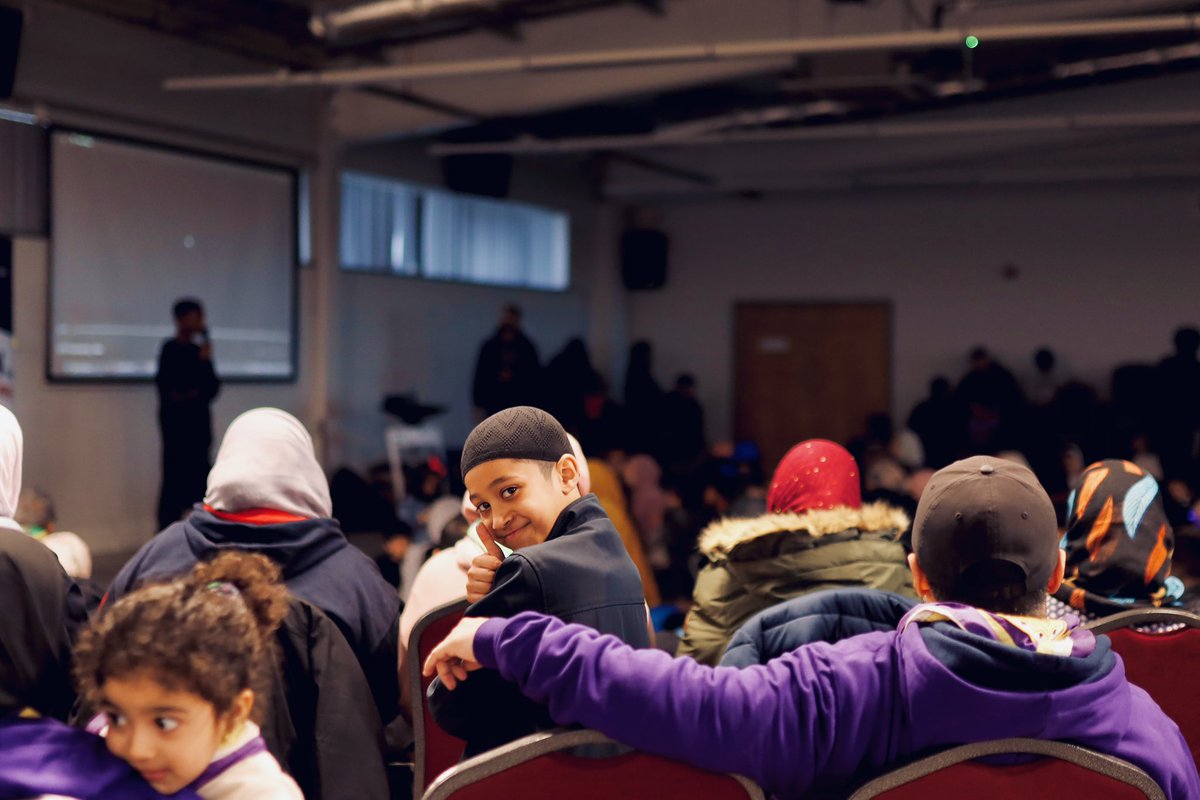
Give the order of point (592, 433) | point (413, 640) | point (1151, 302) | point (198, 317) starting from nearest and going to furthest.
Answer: point (413, 640)
point (198, 317)
point (592, 433)
point (1151, 302)

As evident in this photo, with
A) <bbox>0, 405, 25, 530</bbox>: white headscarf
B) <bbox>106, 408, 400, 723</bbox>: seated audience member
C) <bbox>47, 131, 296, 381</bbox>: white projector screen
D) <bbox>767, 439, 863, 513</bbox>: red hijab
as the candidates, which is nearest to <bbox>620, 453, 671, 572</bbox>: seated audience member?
<bbox>767, 439, 863, 513</bbox>: red hijab

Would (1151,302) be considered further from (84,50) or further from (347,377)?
(84,50)

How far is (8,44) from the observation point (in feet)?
18.5

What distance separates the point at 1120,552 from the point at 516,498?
139cm

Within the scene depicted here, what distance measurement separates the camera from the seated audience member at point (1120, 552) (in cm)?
223

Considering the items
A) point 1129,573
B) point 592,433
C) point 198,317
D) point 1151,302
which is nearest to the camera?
point 1129,573

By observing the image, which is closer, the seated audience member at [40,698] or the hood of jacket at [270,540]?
the seated audience member at [40,698]

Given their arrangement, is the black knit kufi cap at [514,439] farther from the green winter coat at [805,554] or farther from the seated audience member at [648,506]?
→ the seated audience member at [648,506]


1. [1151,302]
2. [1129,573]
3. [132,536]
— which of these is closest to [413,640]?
[1129,573]

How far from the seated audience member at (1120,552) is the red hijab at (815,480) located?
51 centimetres

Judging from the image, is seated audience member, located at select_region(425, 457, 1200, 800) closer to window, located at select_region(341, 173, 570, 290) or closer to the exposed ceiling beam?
the exposed ceiling beam

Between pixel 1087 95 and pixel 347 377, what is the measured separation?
20.0 feet

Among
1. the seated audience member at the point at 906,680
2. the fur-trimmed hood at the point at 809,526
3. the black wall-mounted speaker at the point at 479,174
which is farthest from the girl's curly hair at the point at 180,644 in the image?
the black wall-mounted speaker at the point at 479,174

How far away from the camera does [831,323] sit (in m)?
10.9
